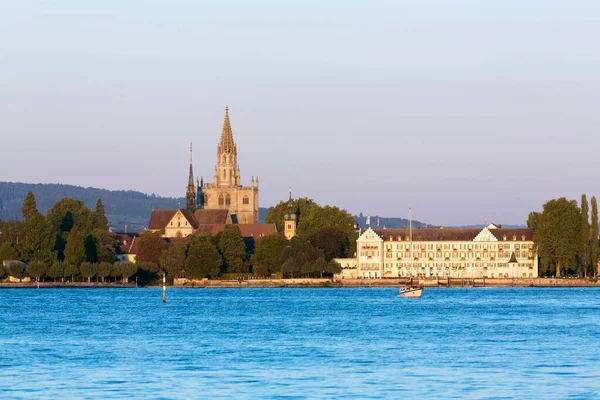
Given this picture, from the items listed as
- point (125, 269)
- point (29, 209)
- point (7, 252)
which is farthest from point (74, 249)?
point (29, 209)

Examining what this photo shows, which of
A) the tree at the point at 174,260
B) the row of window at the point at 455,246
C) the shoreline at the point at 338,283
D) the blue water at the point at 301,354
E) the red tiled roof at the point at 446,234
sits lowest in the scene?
the blue water at the point at 301,354

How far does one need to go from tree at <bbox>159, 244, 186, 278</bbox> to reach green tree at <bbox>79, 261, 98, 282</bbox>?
28.9 ft

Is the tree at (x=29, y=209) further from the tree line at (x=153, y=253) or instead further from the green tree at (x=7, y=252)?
the green tree at (x=7, y=252)

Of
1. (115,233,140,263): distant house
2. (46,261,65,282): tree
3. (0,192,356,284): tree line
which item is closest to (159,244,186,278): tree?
(0,192,356,284): tree line

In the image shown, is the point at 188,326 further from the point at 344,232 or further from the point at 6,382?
the point at 344,232

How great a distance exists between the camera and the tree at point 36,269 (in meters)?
154

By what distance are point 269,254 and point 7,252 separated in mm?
29763

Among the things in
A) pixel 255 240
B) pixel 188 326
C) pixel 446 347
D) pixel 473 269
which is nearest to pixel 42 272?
pixel 255 240

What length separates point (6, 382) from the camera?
43438 millimetres

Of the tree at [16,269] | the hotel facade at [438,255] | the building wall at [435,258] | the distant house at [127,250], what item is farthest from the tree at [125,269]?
the building wall at [435,258]

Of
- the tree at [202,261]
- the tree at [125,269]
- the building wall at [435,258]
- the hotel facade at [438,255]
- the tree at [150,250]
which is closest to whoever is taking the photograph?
the tree at [125,269]

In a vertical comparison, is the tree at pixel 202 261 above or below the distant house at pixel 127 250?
below

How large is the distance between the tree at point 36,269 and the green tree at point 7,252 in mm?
2275

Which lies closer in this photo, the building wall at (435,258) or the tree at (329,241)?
the tree at (329,241)
